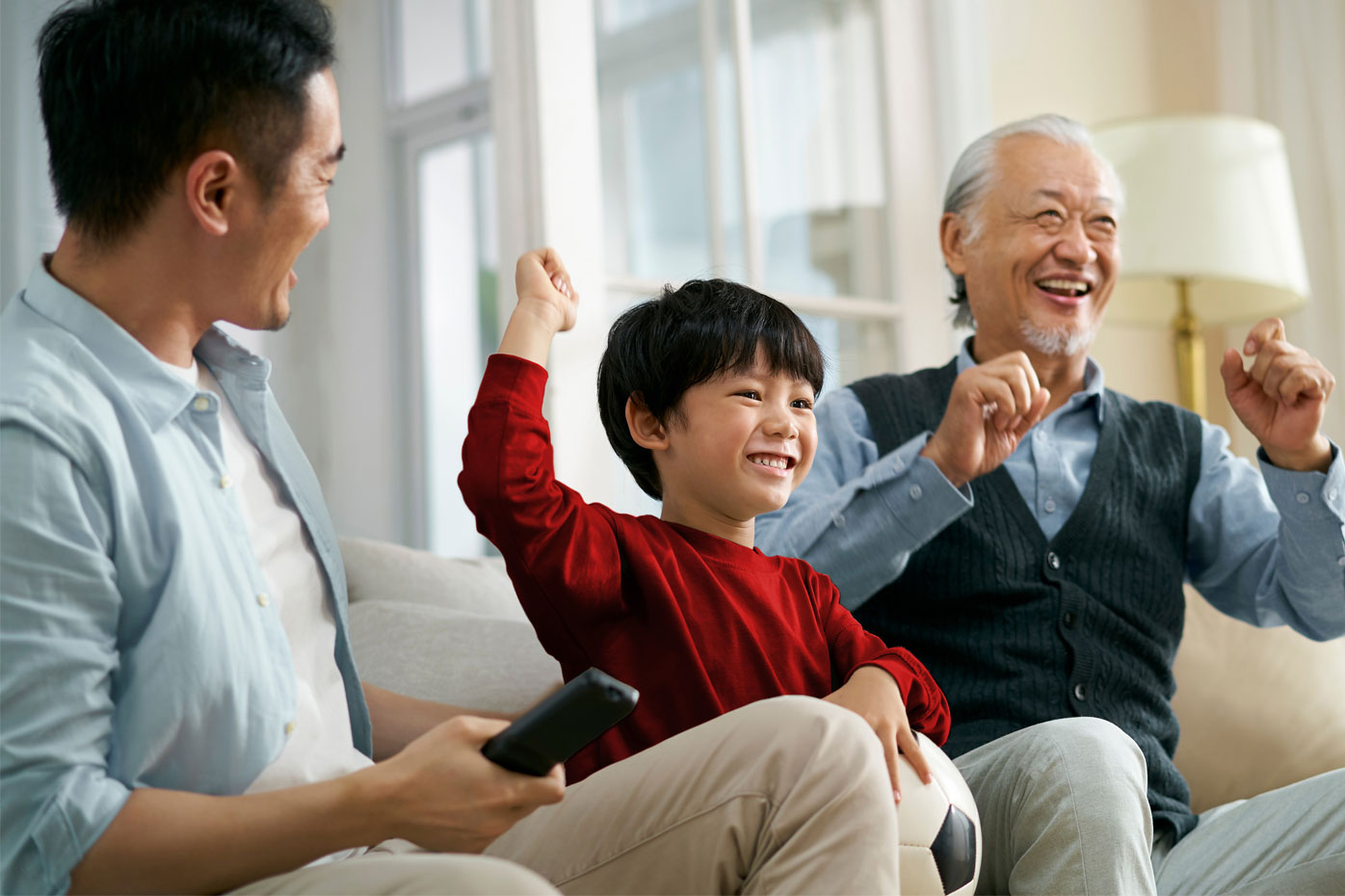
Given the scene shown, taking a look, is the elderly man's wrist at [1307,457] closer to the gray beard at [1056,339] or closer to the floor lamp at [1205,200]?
the gray beard at [1056,339]

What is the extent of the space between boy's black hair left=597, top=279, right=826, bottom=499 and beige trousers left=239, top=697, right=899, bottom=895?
417 mm

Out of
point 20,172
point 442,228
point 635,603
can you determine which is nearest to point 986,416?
point 635,603

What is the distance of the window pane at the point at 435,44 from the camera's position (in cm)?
444

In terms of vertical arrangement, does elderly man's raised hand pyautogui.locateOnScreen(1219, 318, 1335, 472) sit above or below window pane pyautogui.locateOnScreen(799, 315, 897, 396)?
below

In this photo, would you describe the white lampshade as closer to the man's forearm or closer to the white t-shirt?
the white t-shirt

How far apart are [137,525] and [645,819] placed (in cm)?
38

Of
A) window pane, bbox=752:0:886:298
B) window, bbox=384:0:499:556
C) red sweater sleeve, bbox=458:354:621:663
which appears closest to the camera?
red sweater sleeve, bbox=458:354:621:663

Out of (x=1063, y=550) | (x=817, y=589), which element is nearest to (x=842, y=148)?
(x=1063, y=550)

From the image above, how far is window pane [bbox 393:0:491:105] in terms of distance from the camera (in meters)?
4.44

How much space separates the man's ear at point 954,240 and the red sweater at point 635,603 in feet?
2.68

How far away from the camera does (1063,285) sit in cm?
175

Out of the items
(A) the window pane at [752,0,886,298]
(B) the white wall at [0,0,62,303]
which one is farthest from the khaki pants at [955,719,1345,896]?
(B) the white wall at [0,0,62,303]

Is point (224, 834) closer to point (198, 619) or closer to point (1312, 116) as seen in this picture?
point (198, 619)

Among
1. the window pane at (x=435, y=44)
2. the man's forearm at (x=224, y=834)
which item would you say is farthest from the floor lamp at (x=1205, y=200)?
the window pane at (x=435, y=44)
